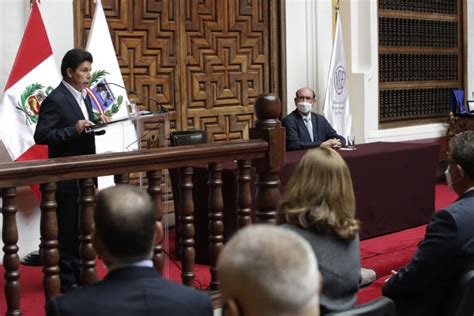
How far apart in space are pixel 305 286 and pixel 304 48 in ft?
24.3

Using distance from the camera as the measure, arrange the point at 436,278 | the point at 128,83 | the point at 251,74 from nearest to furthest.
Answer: the point at 436,278 < the point at 128,83 < the point at 251,74

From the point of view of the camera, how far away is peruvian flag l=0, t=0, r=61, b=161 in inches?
232

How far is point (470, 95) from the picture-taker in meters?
11.3

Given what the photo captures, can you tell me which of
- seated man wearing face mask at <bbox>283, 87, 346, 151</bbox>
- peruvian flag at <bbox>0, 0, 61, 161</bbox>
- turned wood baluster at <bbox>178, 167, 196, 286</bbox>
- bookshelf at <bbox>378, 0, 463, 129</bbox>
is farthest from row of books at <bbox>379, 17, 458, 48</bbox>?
turned wood baluster at <bbox>178, 167, 196, 286</bbox>

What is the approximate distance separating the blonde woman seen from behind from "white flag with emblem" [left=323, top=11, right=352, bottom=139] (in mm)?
5933

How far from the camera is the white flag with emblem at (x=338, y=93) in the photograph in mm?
8859

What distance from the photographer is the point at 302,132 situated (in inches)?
302

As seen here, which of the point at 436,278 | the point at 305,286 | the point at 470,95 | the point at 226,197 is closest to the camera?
the point at 305,286

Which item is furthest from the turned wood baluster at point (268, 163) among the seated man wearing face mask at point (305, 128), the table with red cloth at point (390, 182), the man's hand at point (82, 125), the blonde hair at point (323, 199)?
the seated man wearing face mask at point (305, 128)

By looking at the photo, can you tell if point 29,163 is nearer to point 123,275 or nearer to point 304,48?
point 123,275

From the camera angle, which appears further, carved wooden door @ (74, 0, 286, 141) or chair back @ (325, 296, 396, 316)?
carved wooden door @ (74, 0, 286, 141)

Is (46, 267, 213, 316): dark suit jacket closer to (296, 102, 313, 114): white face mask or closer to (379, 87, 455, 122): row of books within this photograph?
(296, 102, 313, 114): white face mask

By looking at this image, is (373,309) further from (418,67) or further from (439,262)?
(418,67)

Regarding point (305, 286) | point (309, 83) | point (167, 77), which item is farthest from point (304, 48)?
point (305, 286)
